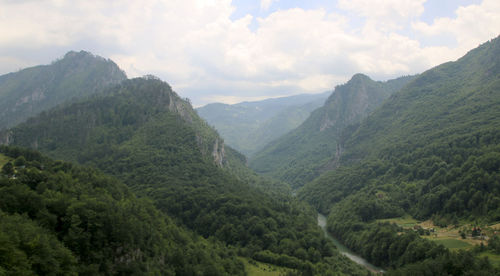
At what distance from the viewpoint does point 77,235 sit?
178ft

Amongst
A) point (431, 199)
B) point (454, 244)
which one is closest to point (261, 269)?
point (454, 244)

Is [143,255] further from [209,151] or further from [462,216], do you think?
[209,151]

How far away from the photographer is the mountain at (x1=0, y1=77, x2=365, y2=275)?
352ft

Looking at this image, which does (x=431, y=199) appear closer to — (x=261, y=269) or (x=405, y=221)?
(x=405, y=221)

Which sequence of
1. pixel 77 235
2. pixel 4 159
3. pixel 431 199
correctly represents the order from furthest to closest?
pixel 431 199, pixel 4 159, pixel 77 235

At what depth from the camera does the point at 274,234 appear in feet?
363

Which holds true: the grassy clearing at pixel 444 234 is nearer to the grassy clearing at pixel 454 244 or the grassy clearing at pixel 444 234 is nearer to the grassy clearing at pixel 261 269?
the grassy clearing at pixel 454 244

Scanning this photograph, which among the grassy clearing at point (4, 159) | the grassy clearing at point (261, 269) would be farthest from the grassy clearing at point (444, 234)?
the grassy clearing at point (4, 159)

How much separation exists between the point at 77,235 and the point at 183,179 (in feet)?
276

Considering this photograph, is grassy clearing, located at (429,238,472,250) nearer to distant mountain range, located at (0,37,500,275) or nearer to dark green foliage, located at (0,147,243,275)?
distant mountain range, located at (0,37,500,275)

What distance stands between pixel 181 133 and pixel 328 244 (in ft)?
294

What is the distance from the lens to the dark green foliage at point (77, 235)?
1774 inches

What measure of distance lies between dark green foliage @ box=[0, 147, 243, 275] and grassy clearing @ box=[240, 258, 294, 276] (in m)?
7.47

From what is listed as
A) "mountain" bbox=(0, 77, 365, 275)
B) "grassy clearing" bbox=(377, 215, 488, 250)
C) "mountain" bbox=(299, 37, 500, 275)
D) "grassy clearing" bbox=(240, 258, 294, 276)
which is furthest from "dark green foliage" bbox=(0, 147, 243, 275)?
"grassy clearing" bbox=(377, 215, 488, 250)
